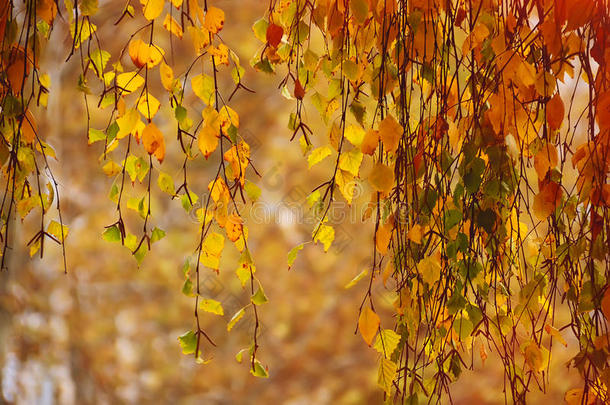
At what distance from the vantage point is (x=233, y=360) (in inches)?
116

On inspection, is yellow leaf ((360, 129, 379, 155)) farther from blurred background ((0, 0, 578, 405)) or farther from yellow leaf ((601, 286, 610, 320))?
blurred background ((0, 0, 578, 405))

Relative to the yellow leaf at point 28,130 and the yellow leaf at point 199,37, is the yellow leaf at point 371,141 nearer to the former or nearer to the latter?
the yellow leaf at point 199,37

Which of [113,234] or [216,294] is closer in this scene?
[113,234]

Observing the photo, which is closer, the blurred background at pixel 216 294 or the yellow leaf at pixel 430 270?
the yellow leaf at pixel 430 270

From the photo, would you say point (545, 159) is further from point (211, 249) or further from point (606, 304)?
point (211, 249)

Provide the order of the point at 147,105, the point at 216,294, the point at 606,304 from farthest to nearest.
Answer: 1. the point at 216,294
2. the point at 147,105
3. the point at 606,304

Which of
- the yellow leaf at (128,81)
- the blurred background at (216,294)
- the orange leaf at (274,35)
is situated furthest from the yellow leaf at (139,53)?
the blurred background at (216,294)

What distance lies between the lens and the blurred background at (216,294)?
2881 millimetres

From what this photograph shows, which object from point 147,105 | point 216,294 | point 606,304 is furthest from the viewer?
point 216,294

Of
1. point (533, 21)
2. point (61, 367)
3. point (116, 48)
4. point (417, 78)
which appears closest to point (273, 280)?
point (61, 367)

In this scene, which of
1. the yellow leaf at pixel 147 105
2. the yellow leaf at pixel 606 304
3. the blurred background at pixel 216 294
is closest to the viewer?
the yellow leaf at pixel 606 304

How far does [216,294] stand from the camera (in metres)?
2.93

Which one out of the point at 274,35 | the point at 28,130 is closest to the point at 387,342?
the point at 274,35

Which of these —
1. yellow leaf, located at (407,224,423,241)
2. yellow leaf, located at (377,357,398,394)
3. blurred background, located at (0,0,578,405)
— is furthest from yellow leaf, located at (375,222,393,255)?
blurred background, located at (0,0,578,405)
